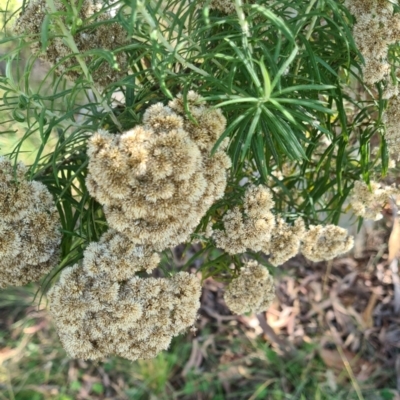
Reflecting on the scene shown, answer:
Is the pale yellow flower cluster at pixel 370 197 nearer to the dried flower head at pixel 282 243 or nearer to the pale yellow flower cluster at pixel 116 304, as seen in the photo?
the dried flower head at pixel 282 243

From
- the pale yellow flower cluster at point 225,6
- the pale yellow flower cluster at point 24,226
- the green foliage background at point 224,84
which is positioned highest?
the pale yellow flower cluster at point 225,6

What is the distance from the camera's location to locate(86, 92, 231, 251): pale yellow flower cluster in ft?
3.00

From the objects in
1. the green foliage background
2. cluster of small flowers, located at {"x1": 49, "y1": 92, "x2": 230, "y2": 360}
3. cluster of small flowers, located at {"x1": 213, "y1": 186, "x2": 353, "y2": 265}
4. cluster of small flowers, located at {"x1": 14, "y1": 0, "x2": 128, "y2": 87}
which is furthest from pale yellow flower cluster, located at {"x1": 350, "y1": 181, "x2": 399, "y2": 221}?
cluster of small flowers, located at {"x1": 14, "y1": 0, "x2": 128, "y2": 87}

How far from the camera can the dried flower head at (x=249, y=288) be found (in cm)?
129

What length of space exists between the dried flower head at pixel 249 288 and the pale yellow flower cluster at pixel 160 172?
1.15 ft

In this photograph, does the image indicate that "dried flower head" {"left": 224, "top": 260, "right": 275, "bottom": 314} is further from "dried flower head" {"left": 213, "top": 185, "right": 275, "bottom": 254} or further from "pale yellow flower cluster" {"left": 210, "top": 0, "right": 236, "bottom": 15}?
"pale yellow flower cluster" {"left": 210, "top": 0, "right": 236, "bottom": 15}

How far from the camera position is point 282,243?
123 centimetres

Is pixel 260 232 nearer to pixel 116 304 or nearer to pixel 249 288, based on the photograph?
pixel 249 288

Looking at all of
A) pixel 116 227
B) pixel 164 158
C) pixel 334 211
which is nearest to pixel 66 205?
pixel 116 227

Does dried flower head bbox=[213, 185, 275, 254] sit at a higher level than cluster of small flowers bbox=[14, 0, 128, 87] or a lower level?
lower

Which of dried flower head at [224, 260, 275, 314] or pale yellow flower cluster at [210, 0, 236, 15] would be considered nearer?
pale yellow flower cluster at [210, 0, 236, 15]

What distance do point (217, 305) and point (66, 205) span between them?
2.31 metres

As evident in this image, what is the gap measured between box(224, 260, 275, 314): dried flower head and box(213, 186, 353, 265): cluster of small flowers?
0.28 ft

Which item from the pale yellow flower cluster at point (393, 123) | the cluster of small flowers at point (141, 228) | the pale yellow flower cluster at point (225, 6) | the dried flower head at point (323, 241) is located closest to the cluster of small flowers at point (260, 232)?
the dried flower head at point (323, 241)
